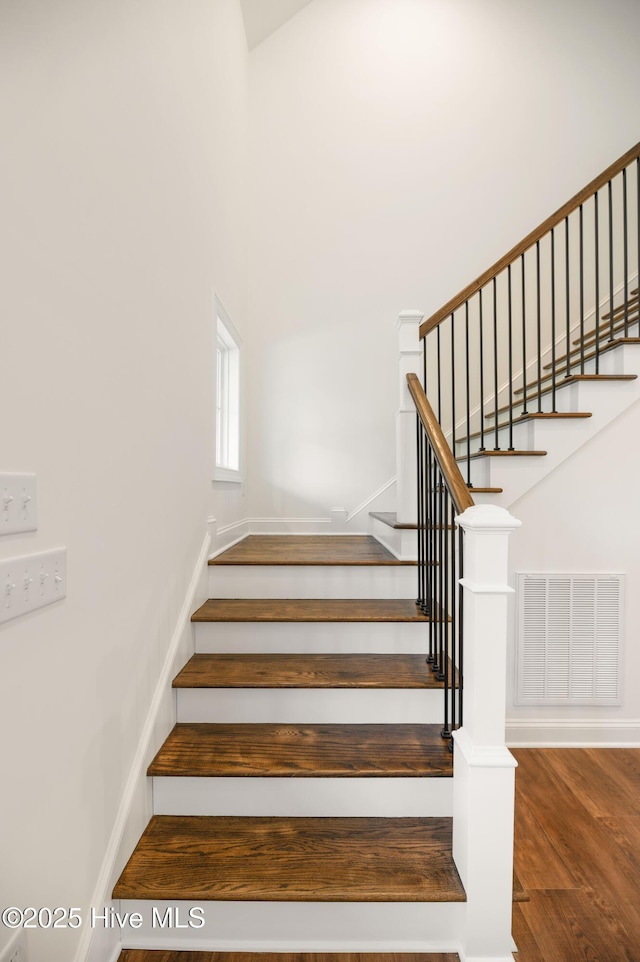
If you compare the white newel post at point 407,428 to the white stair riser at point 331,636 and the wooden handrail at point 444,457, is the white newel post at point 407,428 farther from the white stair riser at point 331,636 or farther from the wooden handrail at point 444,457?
the white stair riser at point 331,636

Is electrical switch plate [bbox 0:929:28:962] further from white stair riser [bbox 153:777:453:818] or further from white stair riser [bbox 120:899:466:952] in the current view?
white stair riser [bbox 153:777:453:818]

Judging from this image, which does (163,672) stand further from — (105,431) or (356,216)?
(356,216)

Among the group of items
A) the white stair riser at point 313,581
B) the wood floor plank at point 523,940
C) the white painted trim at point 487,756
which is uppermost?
the white stair riser at point 313,581

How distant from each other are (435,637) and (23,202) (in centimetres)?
197

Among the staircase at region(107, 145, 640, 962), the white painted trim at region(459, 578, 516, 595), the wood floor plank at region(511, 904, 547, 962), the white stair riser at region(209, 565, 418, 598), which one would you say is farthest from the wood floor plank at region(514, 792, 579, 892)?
the white painted trim at region(459, 578, 516, 595)

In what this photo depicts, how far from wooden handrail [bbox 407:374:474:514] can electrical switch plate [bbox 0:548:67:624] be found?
44.8 inches

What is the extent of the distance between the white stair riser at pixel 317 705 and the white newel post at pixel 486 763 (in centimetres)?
44

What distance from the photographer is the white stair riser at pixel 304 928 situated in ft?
5.03

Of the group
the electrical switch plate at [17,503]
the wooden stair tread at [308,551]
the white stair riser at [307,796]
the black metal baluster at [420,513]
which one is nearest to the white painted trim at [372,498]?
the wooden stair tread at [308,551]

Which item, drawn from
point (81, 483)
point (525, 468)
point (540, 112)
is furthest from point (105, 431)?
point (540, 112)

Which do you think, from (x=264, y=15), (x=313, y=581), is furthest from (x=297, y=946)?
(x=264, y=15)

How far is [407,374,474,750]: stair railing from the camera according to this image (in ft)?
6.01

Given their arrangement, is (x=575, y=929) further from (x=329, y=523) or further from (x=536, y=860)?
(x=329, y=523)

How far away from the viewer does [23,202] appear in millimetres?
1111
